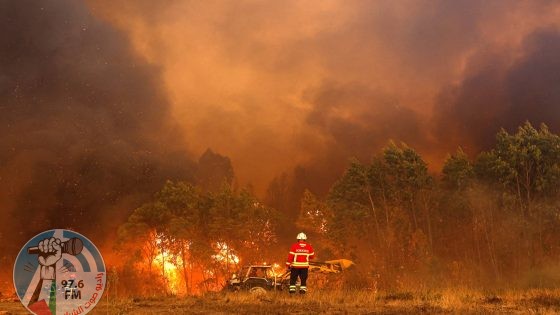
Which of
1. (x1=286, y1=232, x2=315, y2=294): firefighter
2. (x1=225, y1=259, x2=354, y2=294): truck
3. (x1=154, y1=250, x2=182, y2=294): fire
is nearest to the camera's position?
(x1=286, y1=232, x2=315, y2=294): firefighter

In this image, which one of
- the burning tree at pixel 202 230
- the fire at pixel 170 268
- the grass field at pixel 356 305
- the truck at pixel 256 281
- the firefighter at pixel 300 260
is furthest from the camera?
the fire at pixel 170 268

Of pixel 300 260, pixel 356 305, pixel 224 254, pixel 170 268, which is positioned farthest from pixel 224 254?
pixel 356 305

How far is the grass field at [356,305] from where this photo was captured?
12109 millimetres

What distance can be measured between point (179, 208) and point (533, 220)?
87.6 ft

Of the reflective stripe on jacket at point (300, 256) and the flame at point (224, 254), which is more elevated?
the flame at point (224, 254)

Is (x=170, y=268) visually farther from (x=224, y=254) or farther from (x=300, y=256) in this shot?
(x=300, y=256)

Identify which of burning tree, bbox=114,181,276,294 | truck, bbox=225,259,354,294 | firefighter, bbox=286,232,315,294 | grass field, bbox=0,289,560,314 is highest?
burning tree, bbox=114,181,276,294

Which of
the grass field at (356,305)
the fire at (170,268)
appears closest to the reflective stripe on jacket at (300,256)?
the grass field at (356,305)

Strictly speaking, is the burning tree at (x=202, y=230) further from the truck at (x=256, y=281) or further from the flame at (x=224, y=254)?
the truck at (x=256, y=281)

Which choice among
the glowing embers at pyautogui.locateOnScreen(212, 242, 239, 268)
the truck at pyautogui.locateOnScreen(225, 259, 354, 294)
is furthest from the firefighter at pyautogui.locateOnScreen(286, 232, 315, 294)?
the glowing embers at pyautogui.locateOnScreen(212, 242, 239, 268)

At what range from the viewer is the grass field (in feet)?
39.7

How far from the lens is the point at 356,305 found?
13.5 metres

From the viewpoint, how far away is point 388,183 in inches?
1484

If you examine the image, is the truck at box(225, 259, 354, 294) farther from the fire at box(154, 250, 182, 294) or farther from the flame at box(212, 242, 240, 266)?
the fire at box(154, 250, 182, 294)
